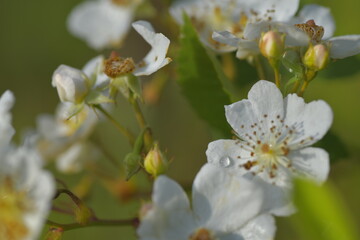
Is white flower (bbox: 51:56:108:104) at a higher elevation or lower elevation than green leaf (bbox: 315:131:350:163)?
higher

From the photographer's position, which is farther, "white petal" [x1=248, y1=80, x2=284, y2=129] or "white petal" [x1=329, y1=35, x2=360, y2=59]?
"white petal" [x1=329, y1=35, x2=360, y2=59]

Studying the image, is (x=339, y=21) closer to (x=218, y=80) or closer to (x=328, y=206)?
(x=218, y=80)

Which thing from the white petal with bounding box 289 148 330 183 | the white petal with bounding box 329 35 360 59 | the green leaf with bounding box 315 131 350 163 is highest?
the white petal with bounding box 329 35 360 59

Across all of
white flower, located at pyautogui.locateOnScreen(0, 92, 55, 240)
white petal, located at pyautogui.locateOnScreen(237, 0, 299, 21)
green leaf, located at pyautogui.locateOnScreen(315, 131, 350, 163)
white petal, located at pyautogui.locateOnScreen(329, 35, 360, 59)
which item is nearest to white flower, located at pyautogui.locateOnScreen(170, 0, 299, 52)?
white petal, located at pyautogui.locateOnScreen(237, 0, 299, 21)

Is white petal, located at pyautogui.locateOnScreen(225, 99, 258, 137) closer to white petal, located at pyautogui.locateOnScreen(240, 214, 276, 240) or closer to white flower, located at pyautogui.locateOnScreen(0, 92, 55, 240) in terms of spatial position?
white petal, located at pyautogui.locateOnScreen(240, 214, 276, 240)

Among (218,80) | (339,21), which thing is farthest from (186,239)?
(339,21)

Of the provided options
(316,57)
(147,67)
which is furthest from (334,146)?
(147,67)

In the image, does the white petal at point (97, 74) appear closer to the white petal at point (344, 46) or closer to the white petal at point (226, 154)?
the white petal at point (226, 154)
